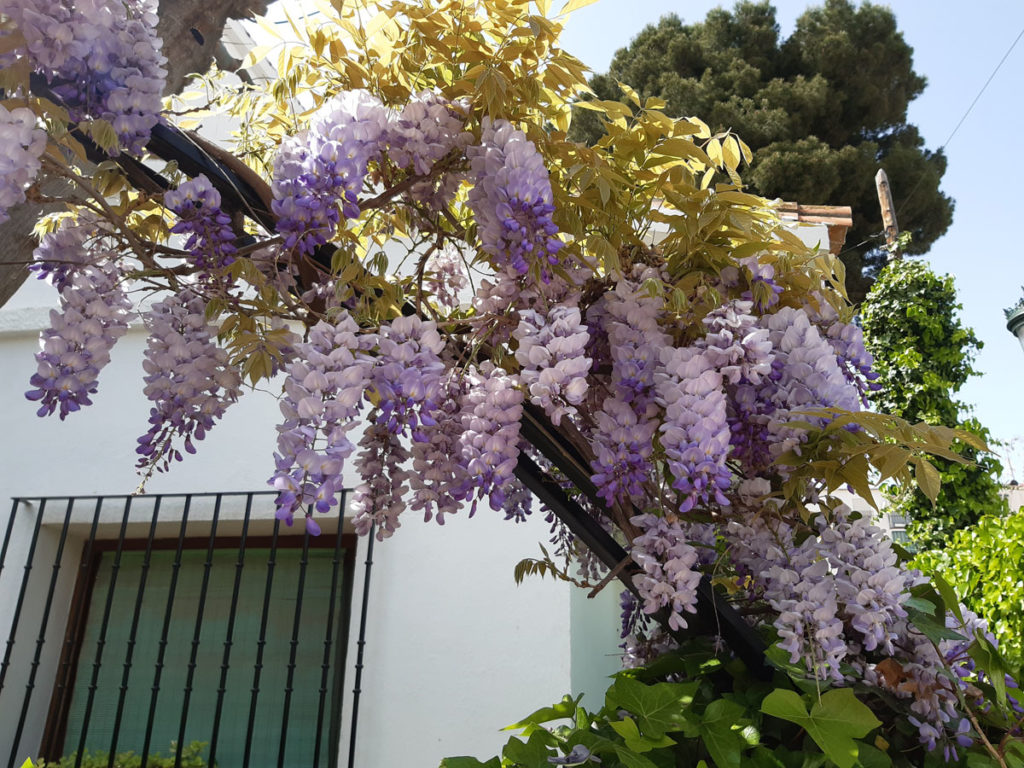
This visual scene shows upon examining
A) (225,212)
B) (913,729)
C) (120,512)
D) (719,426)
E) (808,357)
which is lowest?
(913,729)

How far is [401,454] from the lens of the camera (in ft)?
3.69

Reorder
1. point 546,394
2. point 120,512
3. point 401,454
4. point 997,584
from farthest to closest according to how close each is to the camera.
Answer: point 120,512
point 997,584
point 401,454
point 546,394

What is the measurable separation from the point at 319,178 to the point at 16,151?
29 centimetres

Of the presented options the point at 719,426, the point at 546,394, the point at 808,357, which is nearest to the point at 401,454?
the point at 546,394

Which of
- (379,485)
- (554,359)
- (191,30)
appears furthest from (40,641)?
(554,359)

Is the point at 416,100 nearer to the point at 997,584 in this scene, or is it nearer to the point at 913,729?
the point at 913,729

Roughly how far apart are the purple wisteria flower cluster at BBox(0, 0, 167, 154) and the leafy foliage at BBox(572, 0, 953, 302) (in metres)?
10.8

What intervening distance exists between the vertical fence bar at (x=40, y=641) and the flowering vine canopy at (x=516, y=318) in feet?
8.24

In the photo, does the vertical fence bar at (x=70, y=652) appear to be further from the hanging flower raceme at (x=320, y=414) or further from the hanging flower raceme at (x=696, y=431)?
the hanging flower raceme at (x=696, y=431)

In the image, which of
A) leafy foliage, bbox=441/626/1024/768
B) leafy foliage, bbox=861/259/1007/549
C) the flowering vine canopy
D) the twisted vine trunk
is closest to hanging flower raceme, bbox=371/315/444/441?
the flowering vine canopy

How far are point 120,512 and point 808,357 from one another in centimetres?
310

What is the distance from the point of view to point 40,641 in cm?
314

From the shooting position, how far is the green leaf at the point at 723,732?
3.34 ft

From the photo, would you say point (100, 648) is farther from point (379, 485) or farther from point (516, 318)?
point (516, 318)
